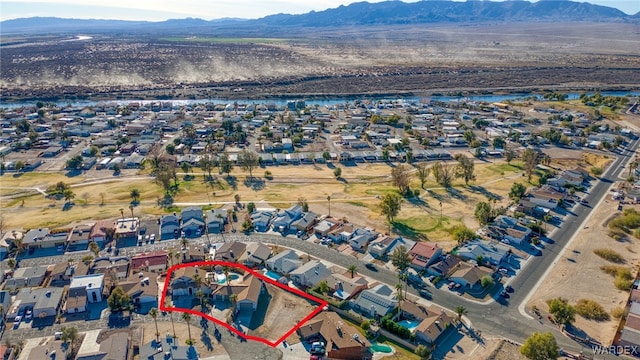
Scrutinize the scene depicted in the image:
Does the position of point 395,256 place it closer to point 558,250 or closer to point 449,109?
point 558,250

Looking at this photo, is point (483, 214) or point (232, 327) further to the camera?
point (483, 214)

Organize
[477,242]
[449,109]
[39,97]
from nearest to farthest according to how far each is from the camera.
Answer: [477,242] < [449,109] < [39,97]

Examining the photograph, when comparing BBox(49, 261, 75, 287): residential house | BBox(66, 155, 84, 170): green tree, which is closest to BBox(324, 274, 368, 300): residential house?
BBox(49, 261, 75, 287): residential house

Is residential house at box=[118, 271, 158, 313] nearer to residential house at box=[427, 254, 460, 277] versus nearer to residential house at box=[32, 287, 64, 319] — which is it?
residential house at box=[32, 287, 64, 319]

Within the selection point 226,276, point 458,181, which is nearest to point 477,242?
point 458,181

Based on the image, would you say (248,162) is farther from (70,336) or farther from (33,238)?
(70,336)

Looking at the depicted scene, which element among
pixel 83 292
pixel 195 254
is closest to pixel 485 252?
pixel 195 254
